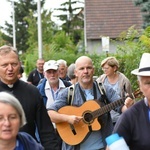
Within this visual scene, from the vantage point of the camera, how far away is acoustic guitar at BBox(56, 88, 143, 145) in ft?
21.5

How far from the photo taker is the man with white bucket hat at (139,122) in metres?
4.21

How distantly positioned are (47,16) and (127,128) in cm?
5205

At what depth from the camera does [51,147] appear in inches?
203

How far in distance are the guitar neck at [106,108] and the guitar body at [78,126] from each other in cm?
5

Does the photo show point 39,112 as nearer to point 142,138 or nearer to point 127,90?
point 142,138

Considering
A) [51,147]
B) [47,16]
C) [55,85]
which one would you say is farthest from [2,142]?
[47,16]

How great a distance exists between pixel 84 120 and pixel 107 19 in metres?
30.0

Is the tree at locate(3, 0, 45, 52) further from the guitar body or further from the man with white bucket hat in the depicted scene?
the man with white bucket hat

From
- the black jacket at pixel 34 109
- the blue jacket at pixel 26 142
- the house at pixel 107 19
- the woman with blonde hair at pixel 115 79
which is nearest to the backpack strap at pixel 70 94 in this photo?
the black jacket at pixel 34 109

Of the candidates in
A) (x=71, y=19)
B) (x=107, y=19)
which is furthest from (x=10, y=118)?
(x=71, y=19)

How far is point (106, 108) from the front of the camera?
6516 millimetres

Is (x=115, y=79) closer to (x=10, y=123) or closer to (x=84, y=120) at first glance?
(x=84, y=120)

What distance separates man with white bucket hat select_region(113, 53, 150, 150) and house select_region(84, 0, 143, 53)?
2996cm

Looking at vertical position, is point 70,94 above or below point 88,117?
above
